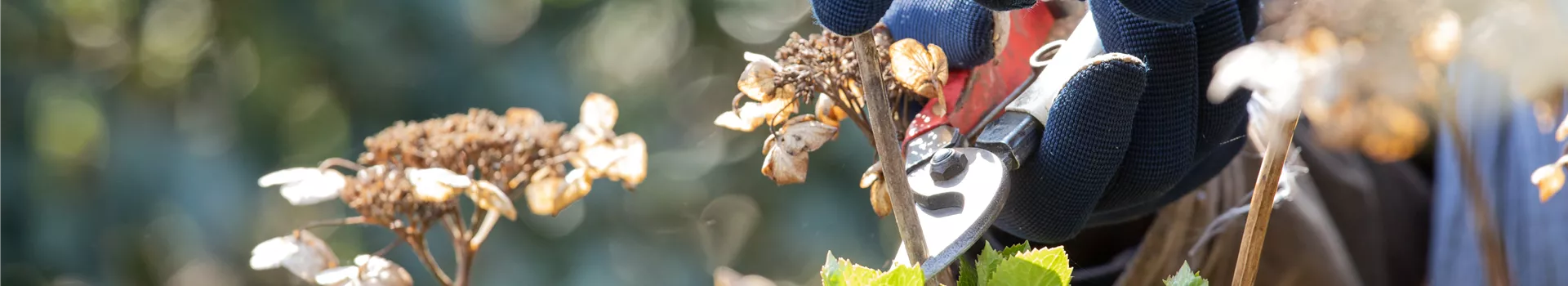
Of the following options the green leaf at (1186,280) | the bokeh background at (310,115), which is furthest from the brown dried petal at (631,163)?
the bokeh background at (310,115)

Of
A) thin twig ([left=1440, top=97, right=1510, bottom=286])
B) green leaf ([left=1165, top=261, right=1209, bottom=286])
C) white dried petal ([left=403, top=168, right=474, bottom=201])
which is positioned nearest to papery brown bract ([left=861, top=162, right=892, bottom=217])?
green leaf ([left=1165, top=261, right=1209, bottom=286])

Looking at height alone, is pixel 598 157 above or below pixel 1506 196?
above

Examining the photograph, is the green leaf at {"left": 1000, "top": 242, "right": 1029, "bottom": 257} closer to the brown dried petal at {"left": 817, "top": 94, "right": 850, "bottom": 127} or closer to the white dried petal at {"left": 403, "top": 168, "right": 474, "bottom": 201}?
the brown dried petal at {"left": 817, "top": 94, "right": 850, "bottom": 127}

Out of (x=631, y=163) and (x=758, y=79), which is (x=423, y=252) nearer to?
(x=631, y=163)

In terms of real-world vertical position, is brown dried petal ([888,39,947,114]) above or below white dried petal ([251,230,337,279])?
above

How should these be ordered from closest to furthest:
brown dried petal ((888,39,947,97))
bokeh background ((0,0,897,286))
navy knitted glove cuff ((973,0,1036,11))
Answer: navy knitted glove cuff ((973,0,1036,11)) < brown dried petal ((888,39,947,97)) < bokeh background ((0,0,897,286))

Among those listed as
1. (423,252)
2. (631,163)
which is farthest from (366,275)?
(631,163)

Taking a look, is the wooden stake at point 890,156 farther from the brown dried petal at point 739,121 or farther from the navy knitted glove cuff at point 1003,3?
the brown dried petal at point 739,121
